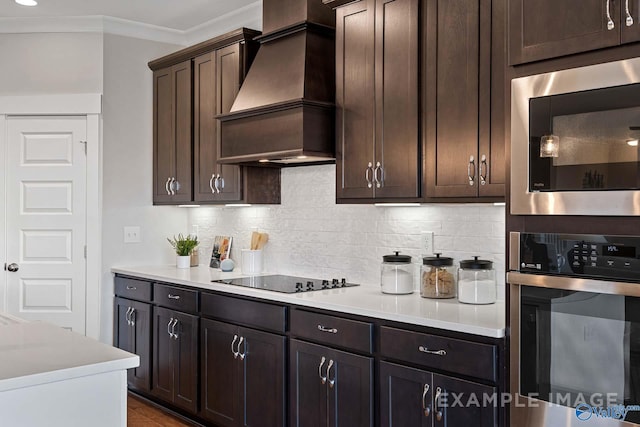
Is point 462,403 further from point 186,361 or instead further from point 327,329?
point 186,361

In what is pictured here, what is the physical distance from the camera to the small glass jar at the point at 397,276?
10.3ft

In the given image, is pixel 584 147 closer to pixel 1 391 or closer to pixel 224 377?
pixel 1 391

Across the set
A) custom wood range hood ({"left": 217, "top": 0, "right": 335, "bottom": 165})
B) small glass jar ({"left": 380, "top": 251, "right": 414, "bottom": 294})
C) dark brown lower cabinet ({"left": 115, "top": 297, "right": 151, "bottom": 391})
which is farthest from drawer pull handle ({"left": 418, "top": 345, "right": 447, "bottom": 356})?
dark brown lower cabinet ({"left": 115, "top": 297, "right": 151, "bottom": 391})

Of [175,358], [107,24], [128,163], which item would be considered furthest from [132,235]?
[107,24]

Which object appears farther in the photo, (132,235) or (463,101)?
(132,235)

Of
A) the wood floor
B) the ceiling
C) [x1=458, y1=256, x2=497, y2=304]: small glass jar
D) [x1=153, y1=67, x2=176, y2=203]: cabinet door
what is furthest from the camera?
[x1=153, y1=67, x2=176, y2=203]: cabinet door

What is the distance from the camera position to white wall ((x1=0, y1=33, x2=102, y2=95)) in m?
4.50

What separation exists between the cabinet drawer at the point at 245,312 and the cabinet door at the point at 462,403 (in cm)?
97

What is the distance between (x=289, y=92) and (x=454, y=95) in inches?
38.0

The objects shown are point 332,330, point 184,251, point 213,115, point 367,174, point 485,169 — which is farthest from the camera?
point 184,251

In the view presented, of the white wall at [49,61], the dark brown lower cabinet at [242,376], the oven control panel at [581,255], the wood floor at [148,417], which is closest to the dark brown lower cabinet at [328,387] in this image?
the dark brown lower cabinet at [242,376]

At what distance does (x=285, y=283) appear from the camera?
11.9ft

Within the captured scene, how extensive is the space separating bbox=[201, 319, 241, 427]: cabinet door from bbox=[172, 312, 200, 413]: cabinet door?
82 millimetres

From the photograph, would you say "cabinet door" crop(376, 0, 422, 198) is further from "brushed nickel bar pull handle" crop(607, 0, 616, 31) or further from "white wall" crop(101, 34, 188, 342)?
"white wall" crop(101, 34, 188, 342)
